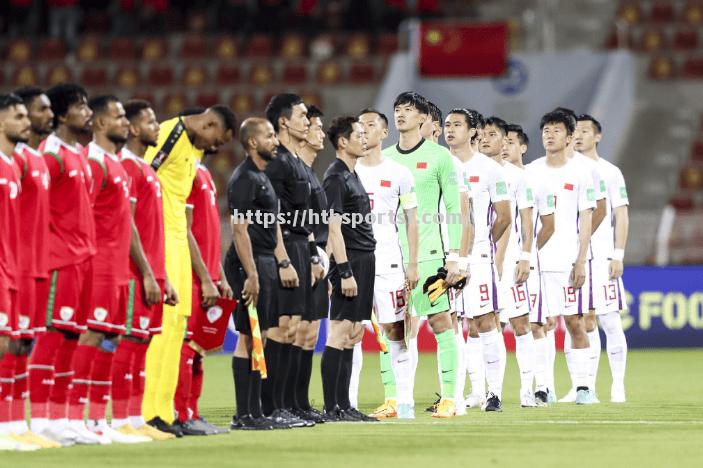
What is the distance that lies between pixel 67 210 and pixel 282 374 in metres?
2.48

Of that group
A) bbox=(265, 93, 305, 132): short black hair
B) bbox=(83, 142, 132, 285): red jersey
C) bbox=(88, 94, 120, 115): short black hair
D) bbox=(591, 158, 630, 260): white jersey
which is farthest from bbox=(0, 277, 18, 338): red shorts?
bbox=(591, 158, 630, 260): white jersey

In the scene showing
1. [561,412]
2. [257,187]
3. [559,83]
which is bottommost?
Answer: [561,412]

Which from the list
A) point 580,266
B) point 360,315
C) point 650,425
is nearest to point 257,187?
point 360,315

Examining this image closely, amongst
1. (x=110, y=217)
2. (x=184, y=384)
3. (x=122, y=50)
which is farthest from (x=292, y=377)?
(x=122, y=50)

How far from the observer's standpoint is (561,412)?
1251cm

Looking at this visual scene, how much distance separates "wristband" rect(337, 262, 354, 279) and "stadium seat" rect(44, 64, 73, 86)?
19.7 metres

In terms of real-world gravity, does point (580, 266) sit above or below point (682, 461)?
above

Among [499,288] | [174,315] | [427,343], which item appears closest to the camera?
[174,315]

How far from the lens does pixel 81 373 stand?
9383mm

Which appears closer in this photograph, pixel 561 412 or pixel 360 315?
Result: pixel 360 315

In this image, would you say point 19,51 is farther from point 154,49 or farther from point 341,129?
point 341,129

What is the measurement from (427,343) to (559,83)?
7435 millimetres

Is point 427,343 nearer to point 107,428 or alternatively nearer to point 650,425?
point 650,425

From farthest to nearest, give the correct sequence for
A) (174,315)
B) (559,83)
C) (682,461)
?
(559,83) → (174,315) → (682,461)
